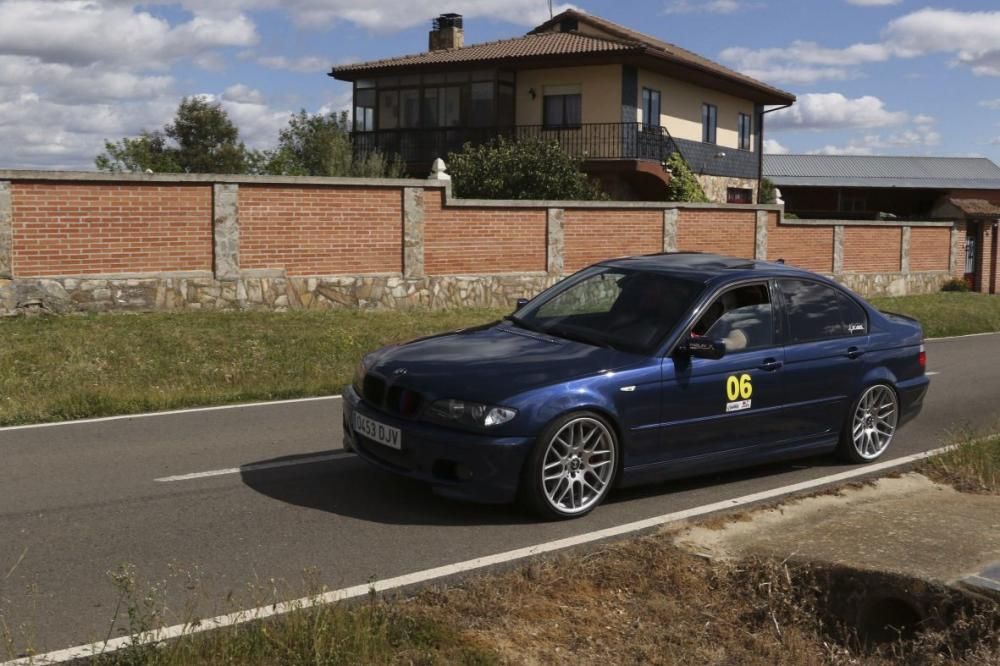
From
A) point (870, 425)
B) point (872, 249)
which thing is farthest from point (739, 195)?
point (870, 425)

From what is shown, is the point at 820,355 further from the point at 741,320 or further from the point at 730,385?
the point at 730,385

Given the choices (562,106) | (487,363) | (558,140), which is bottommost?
(487,363)

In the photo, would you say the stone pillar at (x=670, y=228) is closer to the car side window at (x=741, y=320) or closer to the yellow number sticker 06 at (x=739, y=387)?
the car side window at (x=741, y=320)

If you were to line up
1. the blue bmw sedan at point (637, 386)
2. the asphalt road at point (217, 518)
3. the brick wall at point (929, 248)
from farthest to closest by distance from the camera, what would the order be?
the brick wall at point (929, 248)
the blue bmw sedan at point (637, 386)
the asphalt road at point (217, 518)

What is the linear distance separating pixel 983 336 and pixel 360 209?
41.2 feet

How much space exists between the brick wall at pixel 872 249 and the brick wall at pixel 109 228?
1892cm

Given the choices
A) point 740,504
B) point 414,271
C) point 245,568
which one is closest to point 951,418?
point 740,504

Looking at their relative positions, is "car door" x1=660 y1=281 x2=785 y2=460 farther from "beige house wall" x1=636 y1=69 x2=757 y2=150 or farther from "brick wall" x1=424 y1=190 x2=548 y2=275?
"beige house wall" x1=636 y1=69 x2=757 y2=150

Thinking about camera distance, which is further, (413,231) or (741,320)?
(413,231)

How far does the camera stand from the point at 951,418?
36.1 feet

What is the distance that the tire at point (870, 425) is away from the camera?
27.2ft

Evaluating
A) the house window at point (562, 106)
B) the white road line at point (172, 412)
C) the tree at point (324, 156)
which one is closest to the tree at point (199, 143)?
the tree at point (324, 156)

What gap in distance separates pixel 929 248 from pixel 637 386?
93.5 feet

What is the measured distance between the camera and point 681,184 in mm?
33062
